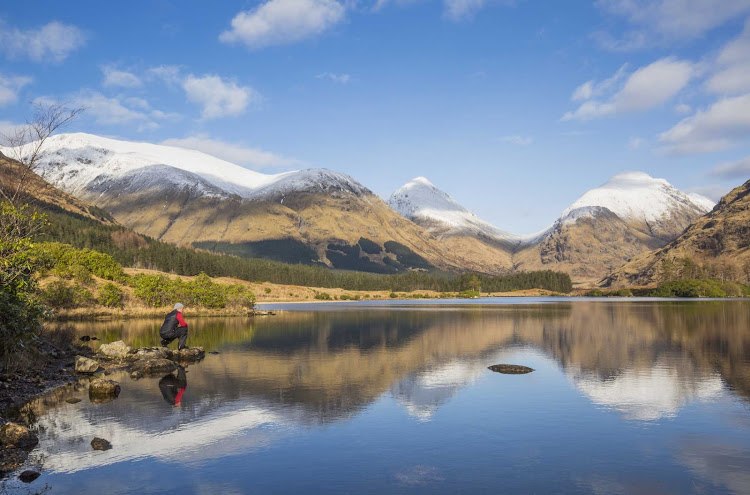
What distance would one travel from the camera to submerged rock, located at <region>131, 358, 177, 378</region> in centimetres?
4503

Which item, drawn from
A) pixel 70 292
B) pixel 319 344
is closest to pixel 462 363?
pixel 319 344

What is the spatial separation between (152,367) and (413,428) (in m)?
26.4

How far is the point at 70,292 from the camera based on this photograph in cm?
10650

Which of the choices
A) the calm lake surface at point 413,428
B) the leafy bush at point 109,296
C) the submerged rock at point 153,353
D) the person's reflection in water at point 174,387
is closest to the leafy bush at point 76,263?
the leafy bush at point 109,296

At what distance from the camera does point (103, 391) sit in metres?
36.0

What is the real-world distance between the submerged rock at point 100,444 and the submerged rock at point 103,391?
1007cm

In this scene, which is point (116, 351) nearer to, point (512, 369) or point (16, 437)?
point (16, 437)

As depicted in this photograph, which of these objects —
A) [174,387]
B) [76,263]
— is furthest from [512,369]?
[76,263]

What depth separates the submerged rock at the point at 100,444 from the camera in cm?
2484

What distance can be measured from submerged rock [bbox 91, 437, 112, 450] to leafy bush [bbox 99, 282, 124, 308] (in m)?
101

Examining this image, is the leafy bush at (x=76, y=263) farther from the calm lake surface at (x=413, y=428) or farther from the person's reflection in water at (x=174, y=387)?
the calm lake surface at (x=413, y=428)

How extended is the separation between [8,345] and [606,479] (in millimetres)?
37515

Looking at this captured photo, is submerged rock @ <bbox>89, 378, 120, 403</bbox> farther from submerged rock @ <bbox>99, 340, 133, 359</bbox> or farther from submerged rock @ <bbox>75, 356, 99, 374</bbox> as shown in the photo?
submerged rock @ <bbox>99, 340, 133, 359</bbox>

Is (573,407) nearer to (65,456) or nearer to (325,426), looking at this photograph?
(325,426)
